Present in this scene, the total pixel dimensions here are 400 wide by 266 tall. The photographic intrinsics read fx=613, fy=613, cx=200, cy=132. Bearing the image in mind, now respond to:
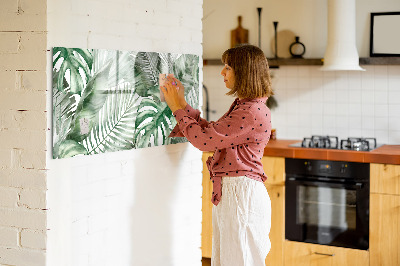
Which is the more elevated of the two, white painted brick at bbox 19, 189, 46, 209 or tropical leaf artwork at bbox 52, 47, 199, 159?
tropical leaf artwork at bbox 52, 47, 199, 159

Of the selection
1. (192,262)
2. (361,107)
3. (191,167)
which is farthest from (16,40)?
(361,107)

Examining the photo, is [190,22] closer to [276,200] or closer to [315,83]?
[276,200]

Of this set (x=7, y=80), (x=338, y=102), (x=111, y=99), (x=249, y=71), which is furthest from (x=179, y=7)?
(x=338, y=102)

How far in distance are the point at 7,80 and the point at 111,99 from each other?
1.52 feet

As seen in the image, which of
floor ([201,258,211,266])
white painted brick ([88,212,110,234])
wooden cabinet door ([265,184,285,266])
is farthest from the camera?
floor ([201,258,211,266])

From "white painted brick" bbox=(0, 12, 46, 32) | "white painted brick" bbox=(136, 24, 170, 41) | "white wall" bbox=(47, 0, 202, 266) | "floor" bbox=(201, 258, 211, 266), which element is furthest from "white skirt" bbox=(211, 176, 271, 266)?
"floor" bbox=(201, 258, 211, 266)

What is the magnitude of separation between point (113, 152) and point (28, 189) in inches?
17.9

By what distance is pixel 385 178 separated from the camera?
418 cm

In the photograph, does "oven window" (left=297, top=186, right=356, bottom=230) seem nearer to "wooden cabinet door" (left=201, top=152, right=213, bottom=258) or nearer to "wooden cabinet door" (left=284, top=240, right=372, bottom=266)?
"wooden cabinet door" (left=284, top=240, right=372, bottom=266)

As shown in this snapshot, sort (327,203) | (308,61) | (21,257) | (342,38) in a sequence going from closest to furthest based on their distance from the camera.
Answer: (21,257), (327,203), (342,38), (308,61)

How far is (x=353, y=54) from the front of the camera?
183 inches

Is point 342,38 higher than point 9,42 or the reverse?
higher

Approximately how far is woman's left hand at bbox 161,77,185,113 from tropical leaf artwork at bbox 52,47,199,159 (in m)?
0.05

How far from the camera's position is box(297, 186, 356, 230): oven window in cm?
437
